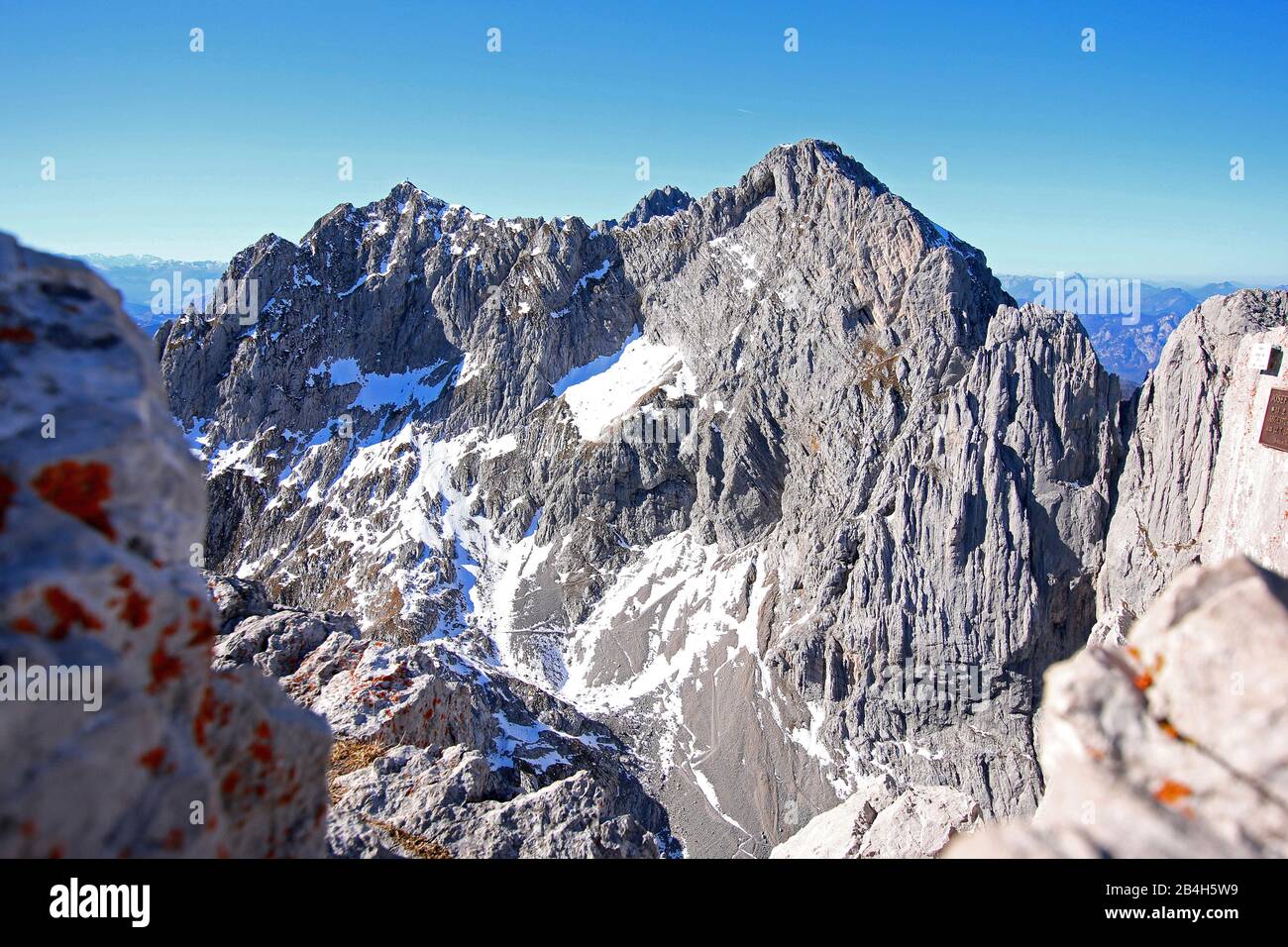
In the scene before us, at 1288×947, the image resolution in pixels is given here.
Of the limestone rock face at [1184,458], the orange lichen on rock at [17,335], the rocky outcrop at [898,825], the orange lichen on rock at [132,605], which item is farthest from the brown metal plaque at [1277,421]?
the orange lichen on rock at [17,335]

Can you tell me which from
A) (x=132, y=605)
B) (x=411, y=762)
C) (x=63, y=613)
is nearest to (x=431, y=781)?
(x=411, y=762)

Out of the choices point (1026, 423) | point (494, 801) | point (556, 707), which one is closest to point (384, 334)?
point (556, 707)

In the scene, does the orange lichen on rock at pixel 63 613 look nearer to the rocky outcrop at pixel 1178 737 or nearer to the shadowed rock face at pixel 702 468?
the rocky outcrop at pixel 1178 737

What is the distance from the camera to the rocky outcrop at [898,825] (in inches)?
698

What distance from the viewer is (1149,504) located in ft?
206

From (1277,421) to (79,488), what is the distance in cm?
4887

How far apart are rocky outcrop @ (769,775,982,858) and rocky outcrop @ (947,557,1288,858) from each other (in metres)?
12.0

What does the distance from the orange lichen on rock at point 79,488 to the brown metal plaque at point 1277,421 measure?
48361 mm

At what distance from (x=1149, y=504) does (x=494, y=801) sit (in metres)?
67.0

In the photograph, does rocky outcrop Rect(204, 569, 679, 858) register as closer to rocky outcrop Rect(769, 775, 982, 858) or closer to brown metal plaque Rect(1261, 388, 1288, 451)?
rocky outcrop Rect(769, 775, 982, 858)

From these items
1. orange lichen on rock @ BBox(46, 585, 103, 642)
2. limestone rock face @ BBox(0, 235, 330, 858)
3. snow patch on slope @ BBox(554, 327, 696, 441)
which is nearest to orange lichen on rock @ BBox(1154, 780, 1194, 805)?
limestone rock face @ BBox(0, 235, 330, 858)

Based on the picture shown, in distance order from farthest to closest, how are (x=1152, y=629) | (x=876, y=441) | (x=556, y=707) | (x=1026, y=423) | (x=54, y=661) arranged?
(x=876, y=441)
(x=556, y=707)
(x=1026, y=423)
(x=1152, y=629)
(x=54, y=661)
